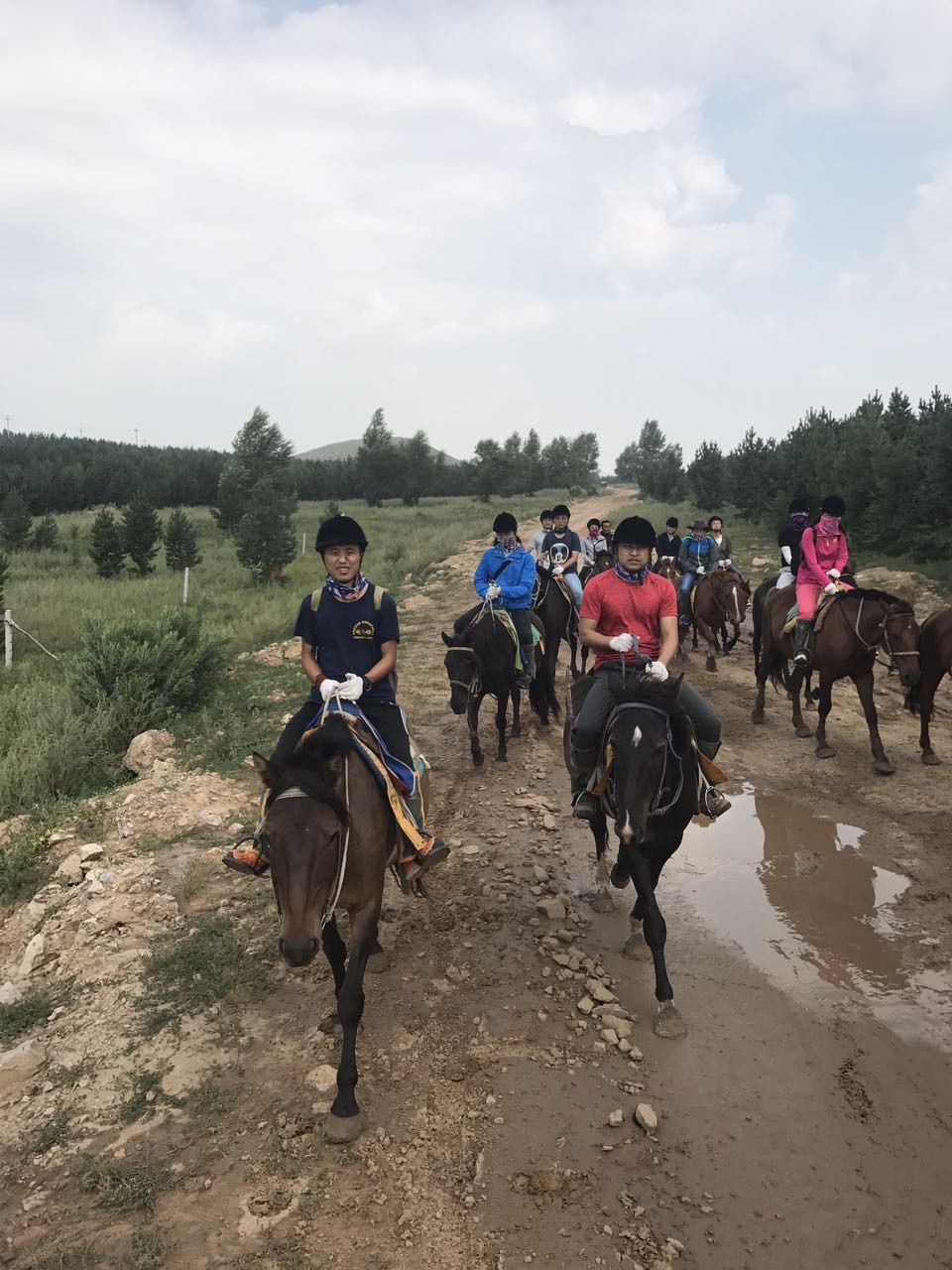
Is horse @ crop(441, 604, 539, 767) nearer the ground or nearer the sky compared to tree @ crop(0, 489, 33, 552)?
nearer the ground

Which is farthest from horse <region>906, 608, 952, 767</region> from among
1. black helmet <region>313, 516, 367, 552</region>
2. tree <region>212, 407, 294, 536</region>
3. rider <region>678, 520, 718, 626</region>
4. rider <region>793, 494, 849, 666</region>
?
tree <region>212, 407, 294, 536</region>

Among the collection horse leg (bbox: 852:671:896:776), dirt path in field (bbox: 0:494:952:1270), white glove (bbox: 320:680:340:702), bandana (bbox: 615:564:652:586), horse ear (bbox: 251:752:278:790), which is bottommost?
dirt path in field (bbox: 0:494:952:1270)

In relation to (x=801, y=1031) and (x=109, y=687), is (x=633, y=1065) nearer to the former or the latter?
(x=801, y=1031)

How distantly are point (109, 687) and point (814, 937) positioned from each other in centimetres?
954

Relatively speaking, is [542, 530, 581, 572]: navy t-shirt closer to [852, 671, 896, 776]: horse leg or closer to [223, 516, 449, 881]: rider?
[852, 671, 896, 776]: horse leg

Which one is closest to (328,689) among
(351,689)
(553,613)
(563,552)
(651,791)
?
(351,689)

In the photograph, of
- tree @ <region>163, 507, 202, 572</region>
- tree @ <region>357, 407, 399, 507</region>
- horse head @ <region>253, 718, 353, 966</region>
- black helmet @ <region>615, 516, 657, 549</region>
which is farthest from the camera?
tree @ <region>357, 407, 399, 507</region>

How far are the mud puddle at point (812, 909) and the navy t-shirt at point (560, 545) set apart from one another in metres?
5.82

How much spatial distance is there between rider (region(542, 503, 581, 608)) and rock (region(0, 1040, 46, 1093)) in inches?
378

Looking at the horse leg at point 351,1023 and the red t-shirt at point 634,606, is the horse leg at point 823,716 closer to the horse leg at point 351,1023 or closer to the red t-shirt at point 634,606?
the red t-shirt at point 634,606

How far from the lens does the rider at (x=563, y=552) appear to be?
12383mm

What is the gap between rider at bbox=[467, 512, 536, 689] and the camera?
9.62 m

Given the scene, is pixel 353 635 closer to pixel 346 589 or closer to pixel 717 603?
pixel 346 589

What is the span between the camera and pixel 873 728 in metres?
8.82
